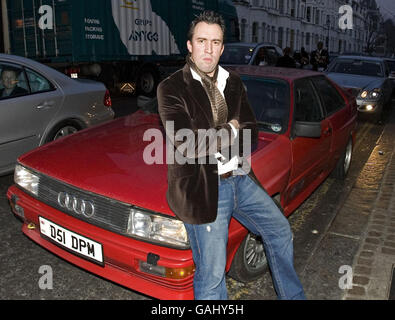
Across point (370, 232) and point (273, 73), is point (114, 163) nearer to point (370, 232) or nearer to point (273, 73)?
point (273, 73)

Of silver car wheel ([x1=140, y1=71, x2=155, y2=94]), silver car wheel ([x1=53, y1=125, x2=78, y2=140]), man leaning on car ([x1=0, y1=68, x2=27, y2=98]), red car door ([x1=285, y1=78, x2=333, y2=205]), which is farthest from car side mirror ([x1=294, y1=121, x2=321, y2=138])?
silver car wheel ([x1=140, y1=71, x2=155, y2=94])

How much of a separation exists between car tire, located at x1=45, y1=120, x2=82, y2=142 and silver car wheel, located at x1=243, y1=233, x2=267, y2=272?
3.00 m

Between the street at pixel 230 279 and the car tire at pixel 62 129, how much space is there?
2.77 feet

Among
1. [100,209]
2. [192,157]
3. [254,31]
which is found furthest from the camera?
[254,31]

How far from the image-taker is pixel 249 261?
9.76ft

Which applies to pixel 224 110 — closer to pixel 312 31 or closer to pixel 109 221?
pixel 109 221

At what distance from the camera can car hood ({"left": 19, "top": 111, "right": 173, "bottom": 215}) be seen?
2459 mm

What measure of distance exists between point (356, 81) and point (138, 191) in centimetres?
869

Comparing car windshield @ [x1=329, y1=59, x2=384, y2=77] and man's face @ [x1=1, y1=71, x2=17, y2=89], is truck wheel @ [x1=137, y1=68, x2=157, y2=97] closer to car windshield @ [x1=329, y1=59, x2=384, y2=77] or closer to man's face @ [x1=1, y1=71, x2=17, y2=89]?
car windshield @ [x1=329, y1=59, x2=384, y2=77]

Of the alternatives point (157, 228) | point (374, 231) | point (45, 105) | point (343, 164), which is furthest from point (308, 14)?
point (157, 228)

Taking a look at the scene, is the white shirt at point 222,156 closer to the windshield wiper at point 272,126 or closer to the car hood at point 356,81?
the windshield wiper at point 272,126

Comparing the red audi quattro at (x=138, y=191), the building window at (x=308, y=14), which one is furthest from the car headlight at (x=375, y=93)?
the building window at (x=308, y=14)

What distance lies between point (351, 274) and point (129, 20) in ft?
36.2

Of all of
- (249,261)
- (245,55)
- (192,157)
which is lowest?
(249,261)
